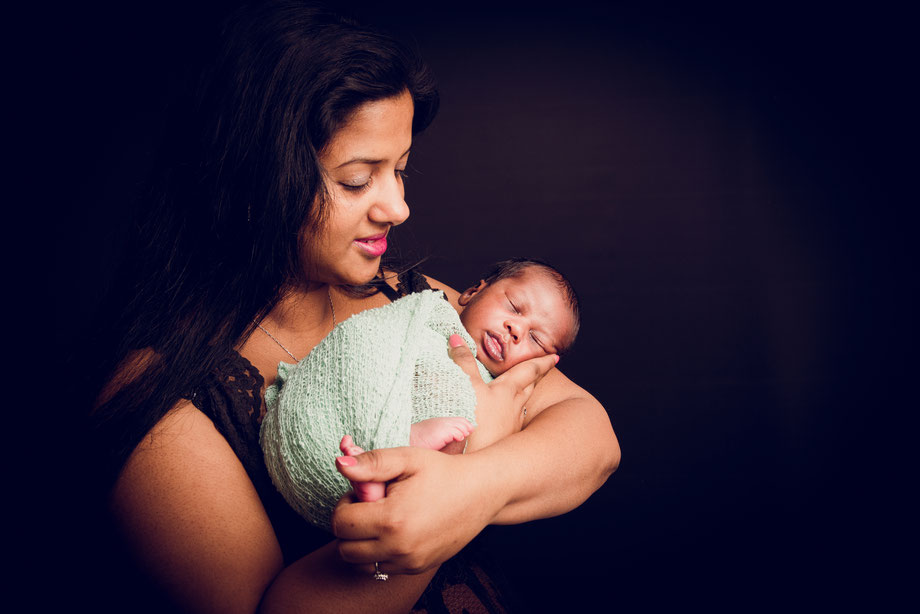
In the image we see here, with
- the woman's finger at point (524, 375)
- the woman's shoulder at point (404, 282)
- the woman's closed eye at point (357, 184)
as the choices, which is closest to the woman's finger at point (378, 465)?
the woman's finger at point (524, 375)

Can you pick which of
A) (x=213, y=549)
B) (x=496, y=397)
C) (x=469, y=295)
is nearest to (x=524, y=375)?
(x=496, y=397)

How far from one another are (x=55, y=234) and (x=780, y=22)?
7.28 ft

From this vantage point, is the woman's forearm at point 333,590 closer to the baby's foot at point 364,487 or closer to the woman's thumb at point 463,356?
the baby's foot at point 364,487

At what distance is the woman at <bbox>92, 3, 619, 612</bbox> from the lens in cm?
94

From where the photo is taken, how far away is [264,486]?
1.12 metres

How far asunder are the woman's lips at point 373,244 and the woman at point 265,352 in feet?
0.04

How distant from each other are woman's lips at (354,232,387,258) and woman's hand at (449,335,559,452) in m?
0.21

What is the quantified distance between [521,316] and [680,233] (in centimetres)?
86

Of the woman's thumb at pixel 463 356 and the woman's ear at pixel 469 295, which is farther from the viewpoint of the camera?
the woman's ear at pixel 469 295

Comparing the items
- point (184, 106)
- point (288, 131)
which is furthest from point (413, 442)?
point (184, 106)

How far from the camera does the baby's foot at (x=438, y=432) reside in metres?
0.98

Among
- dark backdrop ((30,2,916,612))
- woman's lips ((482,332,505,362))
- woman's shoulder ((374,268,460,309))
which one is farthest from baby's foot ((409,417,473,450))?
dark backdrop ((30,2,916,612))

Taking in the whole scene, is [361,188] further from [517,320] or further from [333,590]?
[333,590]

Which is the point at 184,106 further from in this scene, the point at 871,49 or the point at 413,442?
the point at 871,49
